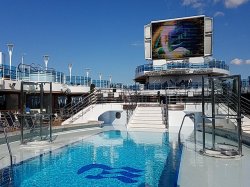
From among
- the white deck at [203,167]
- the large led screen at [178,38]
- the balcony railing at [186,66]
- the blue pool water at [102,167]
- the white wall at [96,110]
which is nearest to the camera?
the white deck at [203,167]

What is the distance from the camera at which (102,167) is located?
7742mm

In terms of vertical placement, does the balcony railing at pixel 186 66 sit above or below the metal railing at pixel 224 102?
above

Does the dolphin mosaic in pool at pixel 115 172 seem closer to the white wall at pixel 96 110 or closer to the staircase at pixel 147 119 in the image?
the staircase at pixel 147 119

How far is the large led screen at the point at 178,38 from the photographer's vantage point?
98.3 ft

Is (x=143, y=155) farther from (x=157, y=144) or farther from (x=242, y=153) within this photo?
(x=242, y=153)

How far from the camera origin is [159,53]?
31406 mm

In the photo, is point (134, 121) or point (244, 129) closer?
point (244, 129)

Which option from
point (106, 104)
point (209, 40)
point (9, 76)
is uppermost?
point (209, 40)

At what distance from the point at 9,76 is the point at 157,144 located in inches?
484

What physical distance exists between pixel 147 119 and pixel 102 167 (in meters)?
9.88

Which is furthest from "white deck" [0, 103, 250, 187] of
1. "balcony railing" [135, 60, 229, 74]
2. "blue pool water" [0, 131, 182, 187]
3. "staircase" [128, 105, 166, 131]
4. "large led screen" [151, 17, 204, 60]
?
"large led screen" [151, 17, 204, 60]

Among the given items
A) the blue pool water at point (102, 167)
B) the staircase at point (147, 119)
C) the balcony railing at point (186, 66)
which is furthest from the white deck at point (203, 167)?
the balcony railing at point (186, 66)

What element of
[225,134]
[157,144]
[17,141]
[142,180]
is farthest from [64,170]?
[225,134]

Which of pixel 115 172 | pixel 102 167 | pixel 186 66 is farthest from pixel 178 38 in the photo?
pixel 115 172
